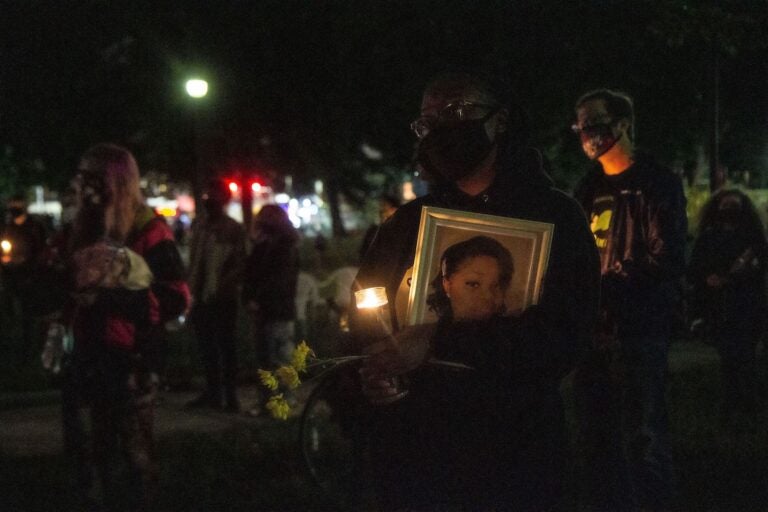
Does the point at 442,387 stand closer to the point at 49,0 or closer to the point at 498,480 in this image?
the point at 498,480

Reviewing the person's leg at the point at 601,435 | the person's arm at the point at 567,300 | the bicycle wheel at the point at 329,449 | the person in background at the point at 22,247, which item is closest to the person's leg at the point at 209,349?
the bicycle wheel at the point at 329,449

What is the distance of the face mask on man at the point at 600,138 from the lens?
473 cm

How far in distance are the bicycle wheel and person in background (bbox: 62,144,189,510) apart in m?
1.23

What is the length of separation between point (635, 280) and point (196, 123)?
10052 mm

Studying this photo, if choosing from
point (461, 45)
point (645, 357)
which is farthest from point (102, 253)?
point (461, 45)

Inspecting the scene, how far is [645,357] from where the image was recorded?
465cm

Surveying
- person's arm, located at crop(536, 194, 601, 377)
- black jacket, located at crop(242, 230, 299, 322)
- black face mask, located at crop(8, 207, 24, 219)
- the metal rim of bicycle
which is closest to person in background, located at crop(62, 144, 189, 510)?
the metal rim of bicycle

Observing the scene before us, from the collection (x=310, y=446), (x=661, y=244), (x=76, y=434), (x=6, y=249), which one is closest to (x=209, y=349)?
(x=310, y=446)

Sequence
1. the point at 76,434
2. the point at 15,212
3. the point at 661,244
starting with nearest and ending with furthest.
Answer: the point at 661,244
the point at 76,434
the point at 15,212

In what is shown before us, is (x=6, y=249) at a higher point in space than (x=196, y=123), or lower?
lower

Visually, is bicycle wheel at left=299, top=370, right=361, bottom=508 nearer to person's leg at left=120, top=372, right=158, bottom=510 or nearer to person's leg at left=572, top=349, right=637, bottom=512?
person's leg at left=120, top=372, right=158, bottom=510

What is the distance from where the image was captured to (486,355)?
7.59ft

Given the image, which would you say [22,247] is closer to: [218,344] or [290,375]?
[218,344]

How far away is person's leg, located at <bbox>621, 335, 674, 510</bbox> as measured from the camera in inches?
183
